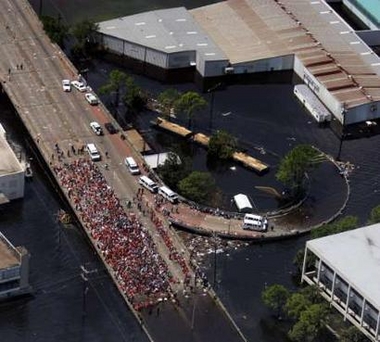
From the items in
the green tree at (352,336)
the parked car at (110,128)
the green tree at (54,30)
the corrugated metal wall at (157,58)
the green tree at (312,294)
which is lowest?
the green tree at (352,336)

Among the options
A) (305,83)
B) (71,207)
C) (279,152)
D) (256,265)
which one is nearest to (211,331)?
(256,265)

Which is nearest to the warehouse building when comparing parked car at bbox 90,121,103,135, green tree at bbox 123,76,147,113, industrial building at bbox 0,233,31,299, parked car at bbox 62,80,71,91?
green tree at bbox 123,76,147,113

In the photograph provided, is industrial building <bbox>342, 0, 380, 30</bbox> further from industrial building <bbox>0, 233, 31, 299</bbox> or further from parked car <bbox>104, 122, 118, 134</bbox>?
industrial building <bbox>0, 233, 31, 299</bbox>

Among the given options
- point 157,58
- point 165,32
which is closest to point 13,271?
point 157,58

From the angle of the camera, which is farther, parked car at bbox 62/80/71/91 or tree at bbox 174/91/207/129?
parked car at bbox 62/80/71/91

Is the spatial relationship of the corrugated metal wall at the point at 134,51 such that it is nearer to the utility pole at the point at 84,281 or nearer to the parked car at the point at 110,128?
the parked car at the point at 110,128

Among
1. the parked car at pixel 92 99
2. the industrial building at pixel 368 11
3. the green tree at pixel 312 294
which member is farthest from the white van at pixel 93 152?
the industrial building at pixel 368 11
